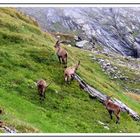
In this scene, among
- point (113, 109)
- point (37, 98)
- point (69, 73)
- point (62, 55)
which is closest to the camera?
point (37, 98)

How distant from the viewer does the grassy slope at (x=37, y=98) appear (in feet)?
115

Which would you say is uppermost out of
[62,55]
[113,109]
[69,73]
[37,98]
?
[62,55]

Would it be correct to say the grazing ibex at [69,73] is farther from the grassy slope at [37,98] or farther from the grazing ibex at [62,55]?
the grazing ibex at [62,55]

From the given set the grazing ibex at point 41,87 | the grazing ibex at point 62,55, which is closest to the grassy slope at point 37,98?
the grazing ibex at point 41,87

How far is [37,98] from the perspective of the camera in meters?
38.8

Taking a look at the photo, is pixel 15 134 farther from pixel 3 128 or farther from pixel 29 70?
pixel 29 70

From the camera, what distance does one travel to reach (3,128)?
2792cm

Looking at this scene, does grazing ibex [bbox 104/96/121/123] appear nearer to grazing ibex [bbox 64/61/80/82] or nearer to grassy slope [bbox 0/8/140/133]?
grassy slope [bbox 0/8/140/133]

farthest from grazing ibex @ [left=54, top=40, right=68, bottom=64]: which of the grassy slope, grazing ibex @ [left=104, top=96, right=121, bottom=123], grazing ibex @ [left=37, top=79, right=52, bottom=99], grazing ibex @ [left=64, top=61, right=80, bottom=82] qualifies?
grazing ibex @ [left=104, top=96, right=121, bottom=123]

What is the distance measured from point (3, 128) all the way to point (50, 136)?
602 cm

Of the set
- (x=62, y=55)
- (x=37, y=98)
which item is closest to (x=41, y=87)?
(x=37, y=98)

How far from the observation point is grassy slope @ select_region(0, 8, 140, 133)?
3500cm

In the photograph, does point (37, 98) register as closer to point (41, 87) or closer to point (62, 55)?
point (41, 87)

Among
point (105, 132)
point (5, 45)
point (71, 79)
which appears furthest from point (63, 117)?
point (5, 45)
